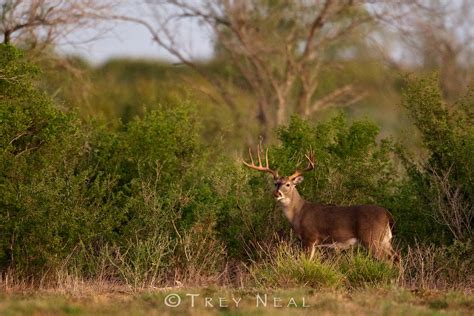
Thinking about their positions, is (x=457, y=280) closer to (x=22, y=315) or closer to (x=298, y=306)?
(x=298, y=306)

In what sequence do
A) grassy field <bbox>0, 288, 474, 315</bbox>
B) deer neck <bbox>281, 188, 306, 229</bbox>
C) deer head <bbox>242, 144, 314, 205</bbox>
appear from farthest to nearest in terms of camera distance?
deer neck <bbox>281, 188, 306, 229</bbox>
deer head <bbox>242, 144, 314, 205</bbox>
grassy field <bbox>0, 288, 474, 315</bbox>

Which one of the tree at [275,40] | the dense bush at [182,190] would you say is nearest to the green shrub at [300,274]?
the dense bush at [182,190]

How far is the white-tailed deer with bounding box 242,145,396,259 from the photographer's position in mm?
15141

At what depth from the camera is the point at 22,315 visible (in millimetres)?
10547

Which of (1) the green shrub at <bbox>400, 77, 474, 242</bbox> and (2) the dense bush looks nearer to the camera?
(2) the dense bush

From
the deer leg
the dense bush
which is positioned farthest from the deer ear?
the deer leg

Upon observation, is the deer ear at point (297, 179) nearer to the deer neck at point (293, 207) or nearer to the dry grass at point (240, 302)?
the deer neck at point (293, 207)

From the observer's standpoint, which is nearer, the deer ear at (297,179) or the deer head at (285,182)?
the deer head at (285,182)

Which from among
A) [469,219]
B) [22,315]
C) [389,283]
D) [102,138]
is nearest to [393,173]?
[469,219]

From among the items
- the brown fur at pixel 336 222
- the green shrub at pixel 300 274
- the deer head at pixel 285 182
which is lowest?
the green shrub at pixel 300 274

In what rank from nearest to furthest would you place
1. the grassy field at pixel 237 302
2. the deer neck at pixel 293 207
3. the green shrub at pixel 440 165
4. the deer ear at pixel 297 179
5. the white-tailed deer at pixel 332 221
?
the grassy field at pixel 237 302
the white-tailed deer at pixel 332 221
the green shrub at pixel 440 165
the deer neck at pixel 293 207
the deer ear at pixel 297 179

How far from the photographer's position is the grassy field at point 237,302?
10914 millimetres

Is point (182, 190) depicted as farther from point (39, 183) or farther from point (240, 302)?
point (240, 302)

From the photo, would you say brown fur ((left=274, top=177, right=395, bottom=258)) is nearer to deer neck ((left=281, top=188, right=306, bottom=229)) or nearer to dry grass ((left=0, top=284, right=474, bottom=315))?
deer neck ((left=281, top=188, right=306, bottom=229))
